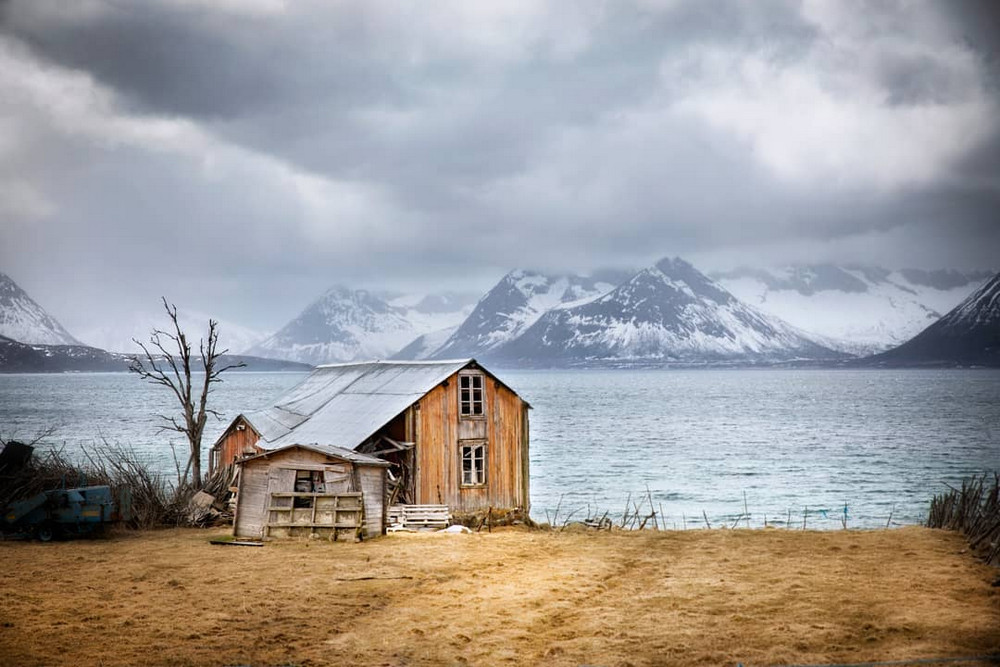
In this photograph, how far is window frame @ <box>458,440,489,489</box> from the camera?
33594 millimetres

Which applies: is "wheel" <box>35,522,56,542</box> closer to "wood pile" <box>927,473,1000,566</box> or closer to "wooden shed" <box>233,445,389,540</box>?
"wooden shed" <box>233,445,389,540</box>

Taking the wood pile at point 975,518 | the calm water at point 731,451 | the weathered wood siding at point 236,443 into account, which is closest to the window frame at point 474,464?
the weathered wood siding at point 236,443

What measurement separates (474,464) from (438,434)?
6.23ft

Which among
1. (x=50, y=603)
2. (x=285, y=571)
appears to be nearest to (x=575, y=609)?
(x=285, y=571)

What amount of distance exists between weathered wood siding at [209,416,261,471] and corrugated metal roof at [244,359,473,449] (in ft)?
1.73

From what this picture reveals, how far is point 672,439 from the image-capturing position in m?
97.2

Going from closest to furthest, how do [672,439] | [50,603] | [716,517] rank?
[50,603], [716,517], [672,439]

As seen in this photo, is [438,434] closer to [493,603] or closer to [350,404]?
[350,404]

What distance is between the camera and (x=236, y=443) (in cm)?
3916

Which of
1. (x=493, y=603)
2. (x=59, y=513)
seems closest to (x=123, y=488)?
(x=59, y=513)

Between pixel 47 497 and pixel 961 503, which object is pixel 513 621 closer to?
pixel 47 497

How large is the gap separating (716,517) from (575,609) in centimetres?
3290

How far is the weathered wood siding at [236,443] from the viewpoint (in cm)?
3738

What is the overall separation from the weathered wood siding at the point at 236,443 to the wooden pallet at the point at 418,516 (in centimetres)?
835
